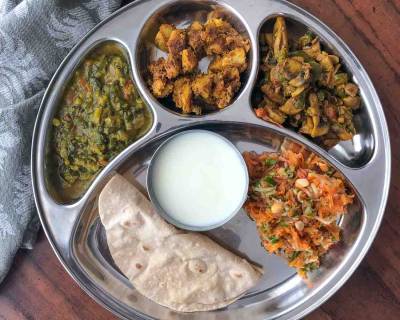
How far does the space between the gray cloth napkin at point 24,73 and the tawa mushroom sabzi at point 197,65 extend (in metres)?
0.47

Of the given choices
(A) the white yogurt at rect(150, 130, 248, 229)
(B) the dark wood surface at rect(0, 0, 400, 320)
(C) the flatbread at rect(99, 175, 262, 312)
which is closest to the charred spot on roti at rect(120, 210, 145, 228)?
(C) the flatbread at rect(99, 175, 262, 312)

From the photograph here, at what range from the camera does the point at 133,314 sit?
103 inches

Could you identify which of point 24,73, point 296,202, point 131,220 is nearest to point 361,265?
point 296,202

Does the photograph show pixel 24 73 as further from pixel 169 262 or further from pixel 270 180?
pixel 270 180

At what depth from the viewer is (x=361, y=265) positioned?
106 inches

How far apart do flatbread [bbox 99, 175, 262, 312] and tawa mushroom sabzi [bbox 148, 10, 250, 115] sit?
58 centimetres

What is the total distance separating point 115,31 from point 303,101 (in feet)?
3.39

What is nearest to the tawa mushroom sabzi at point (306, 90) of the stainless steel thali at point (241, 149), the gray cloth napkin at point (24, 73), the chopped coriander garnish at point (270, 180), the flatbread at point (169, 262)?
the stainless steel thali at point (241, 149)

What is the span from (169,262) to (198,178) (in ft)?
1.67

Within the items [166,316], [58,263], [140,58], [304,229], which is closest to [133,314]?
[166,316]

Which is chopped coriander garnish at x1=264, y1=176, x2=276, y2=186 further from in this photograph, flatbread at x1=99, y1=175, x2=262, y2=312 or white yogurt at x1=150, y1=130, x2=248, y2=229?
flatbread at x1=99, y1=175, x2=262, y2=312

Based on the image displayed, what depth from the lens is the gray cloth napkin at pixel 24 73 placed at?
253cm

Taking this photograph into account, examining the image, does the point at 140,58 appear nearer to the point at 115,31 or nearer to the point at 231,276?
the point at 115,31

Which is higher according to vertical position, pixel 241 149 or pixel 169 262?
pixel 241 149
